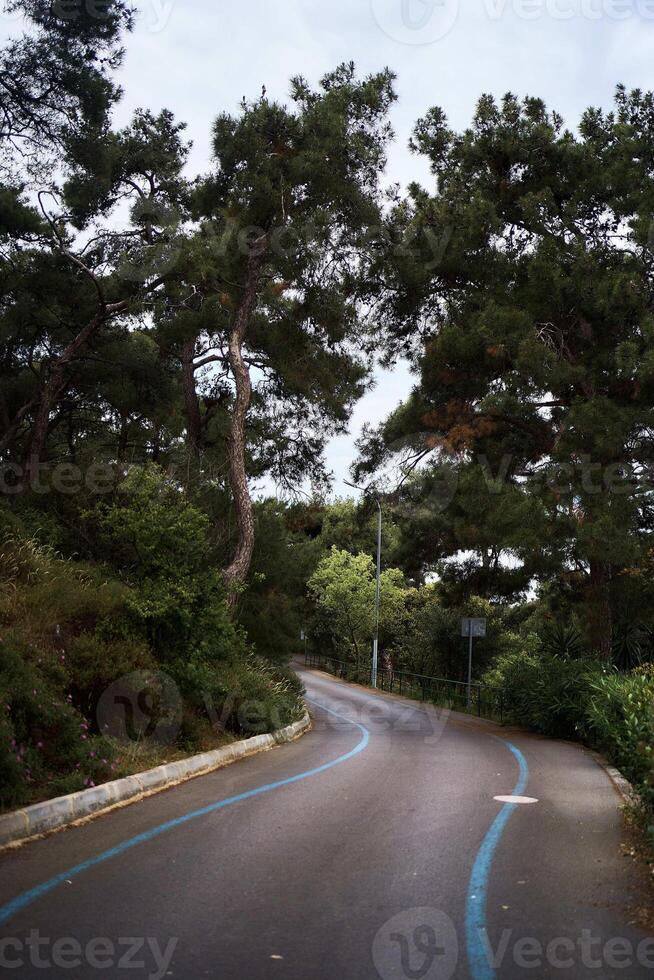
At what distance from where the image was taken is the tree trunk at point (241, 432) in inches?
860

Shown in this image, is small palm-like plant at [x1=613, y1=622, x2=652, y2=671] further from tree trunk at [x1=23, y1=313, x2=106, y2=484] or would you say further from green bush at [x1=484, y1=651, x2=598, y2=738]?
tree trunk at [x1=23, y1=313, x2=106, y2=484]

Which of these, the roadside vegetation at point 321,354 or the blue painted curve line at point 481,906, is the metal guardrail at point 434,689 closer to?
the roadside vegetation at point 321,354

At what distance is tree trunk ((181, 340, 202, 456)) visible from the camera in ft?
94.6

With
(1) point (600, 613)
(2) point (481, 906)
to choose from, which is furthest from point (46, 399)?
(2) point (481, 906)

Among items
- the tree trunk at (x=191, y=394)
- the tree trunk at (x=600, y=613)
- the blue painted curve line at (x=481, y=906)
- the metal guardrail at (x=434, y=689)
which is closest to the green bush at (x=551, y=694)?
the tree trunk at (x=600, y=613)

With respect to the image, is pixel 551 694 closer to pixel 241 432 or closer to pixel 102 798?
pixel 241 432

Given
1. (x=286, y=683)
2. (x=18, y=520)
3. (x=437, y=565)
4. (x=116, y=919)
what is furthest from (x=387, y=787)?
(x=437, y=565)

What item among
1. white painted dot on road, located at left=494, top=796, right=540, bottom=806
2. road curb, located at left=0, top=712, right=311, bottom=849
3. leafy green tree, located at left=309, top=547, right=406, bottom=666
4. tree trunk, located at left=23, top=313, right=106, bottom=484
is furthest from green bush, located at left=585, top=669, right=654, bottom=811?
leafy green tree, located at left=309, top=547, right=406, bottom=666

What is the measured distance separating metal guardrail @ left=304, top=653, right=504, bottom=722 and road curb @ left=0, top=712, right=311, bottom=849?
15904 mm

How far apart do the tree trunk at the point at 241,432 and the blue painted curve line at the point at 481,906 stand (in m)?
12.1

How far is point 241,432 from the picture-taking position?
74.1 ft

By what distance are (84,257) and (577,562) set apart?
1608 cm

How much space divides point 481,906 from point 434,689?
33639 mm

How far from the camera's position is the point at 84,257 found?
25.3 meters
